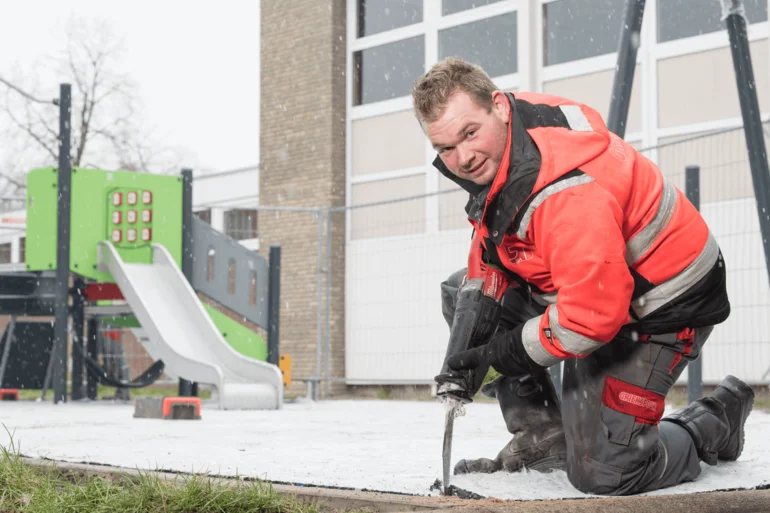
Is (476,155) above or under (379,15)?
under

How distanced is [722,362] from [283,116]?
8206mm

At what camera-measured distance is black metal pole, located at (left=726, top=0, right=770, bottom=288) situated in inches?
243

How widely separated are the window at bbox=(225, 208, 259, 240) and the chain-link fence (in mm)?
4936

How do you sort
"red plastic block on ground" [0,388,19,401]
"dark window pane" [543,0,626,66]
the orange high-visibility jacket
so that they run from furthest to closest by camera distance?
"dark window pane" [543,0,626,66] < "red plastic block on ground" [0,388,19,401] < the orange high-visibility jacket

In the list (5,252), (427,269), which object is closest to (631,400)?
(427,269)

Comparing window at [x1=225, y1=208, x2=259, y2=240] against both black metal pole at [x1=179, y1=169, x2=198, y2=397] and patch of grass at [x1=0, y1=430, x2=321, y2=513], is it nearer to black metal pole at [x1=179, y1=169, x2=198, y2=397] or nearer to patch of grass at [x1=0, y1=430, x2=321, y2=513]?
black metal pole at [x1=179, y1=169, x2=198, y2=397]

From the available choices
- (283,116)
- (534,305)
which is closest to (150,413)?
(534,305)

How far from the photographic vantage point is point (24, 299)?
1074cm

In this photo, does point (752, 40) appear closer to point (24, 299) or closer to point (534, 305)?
point (24, 299)

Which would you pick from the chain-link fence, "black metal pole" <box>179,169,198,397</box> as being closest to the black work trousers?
the chain-link fence

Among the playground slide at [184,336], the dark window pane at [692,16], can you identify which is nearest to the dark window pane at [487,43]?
the dark window pane at [692,16]

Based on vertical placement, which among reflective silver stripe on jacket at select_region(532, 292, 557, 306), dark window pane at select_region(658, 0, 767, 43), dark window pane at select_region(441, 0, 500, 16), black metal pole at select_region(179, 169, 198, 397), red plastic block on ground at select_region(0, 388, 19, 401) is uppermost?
dark window pane at select_region(441, 0, 500, 16)

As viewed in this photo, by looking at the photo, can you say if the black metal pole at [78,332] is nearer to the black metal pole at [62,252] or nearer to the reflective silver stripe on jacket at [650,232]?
the black metal pole at [62,252]

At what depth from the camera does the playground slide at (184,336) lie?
891 centimetres
